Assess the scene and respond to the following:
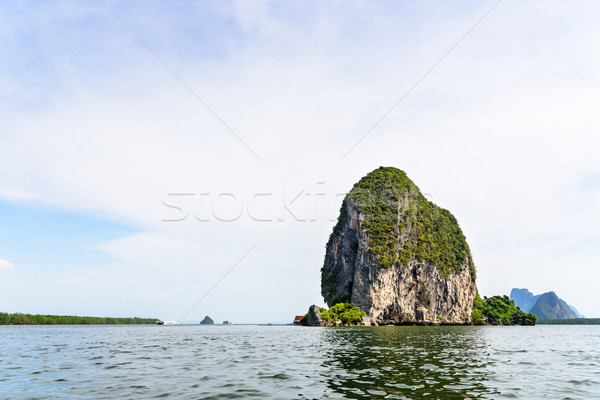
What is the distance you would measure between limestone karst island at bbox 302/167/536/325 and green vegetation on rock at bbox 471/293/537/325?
0.39 m

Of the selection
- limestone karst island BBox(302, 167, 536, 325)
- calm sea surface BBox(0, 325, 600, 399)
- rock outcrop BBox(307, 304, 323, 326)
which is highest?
limestone karst island BBox(302, 167, 536, 325)

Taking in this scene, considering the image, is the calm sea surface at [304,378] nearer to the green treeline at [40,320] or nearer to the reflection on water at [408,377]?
the reflection on water at [408,377]

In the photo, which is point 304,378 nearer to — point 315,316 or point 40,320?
point 315,316

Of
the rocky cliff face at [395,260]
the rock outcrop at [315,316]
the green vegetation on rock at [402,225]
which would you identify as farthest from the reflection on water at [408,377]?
the green vegetation on rock at [402,225]

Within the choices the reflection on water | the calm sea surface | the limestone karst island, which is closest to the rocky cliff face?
the limestone karst island

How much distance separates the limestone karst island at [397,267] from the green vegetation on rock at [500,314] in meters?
0.39

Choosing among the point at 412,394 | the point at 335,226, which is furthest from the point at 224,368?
the point at 335,226

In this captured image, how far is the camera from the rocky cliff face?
5246 inches

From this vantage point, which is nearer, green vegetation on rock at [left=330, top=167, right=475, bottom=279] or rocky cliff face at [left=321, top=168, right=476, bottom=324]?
rocky cliff face at [left=321, top=168, right=476, bottom=324]

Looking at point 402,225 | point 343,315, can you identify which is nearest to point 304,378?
point 343,315

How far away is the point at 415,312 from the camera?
140250 millimetres

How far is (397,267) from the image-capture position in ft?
453

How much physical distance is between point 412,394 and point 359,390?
6.53 feet

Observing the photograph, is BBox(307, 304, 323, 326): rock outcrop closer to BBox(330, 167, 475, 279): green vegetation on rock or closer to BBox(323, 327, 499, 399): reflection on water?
BBox(330, 167, 475, 279): green vegetation on rock
